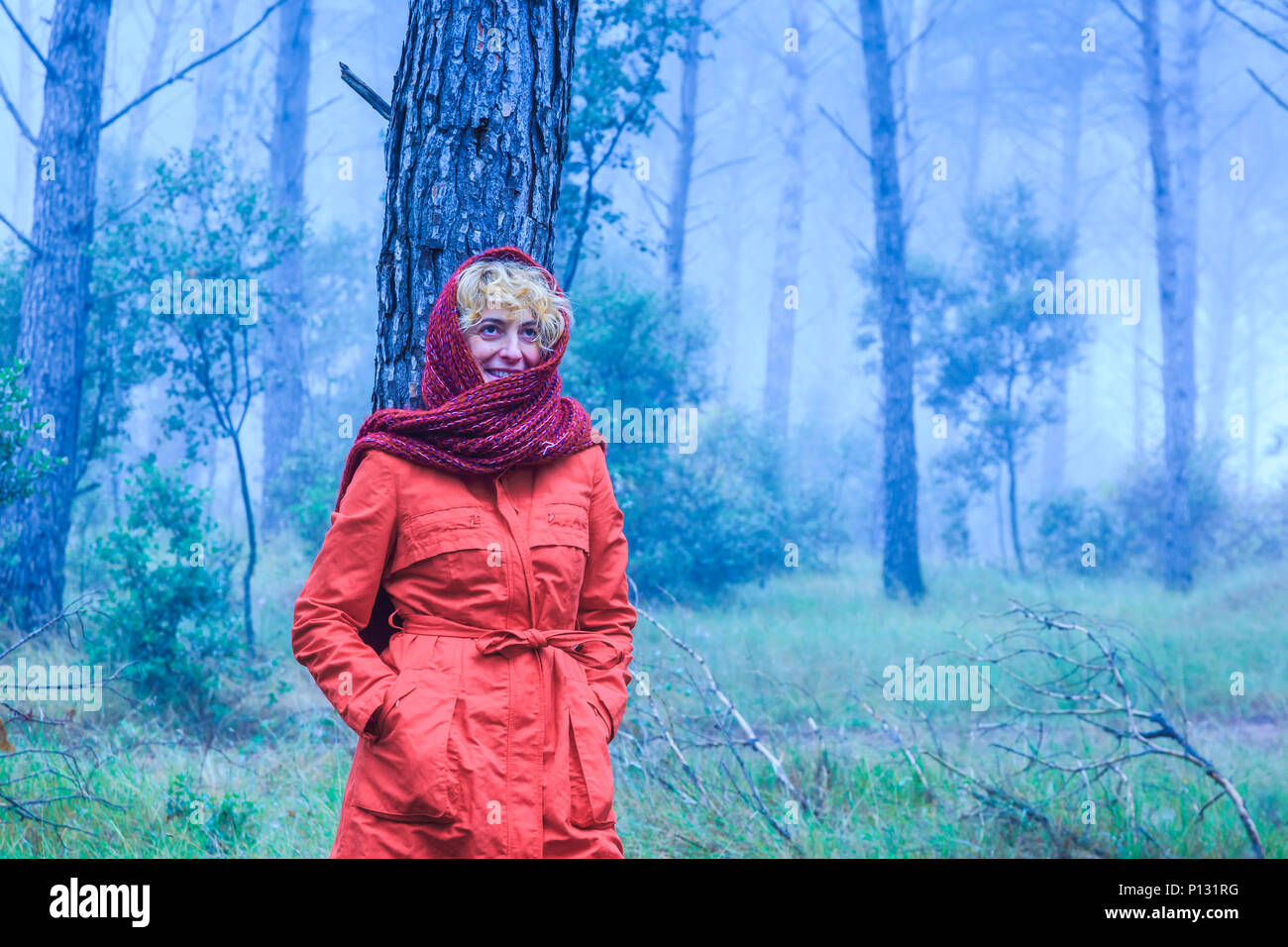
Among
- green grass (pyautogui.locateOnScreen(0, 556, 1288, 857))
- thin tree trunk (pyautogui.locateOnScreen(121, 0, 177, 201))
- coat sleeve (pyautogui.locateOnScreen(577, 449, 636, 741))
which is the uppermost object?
thin tree trunk (pyautogui.locateOnScreen(121, 0, 177, 201))

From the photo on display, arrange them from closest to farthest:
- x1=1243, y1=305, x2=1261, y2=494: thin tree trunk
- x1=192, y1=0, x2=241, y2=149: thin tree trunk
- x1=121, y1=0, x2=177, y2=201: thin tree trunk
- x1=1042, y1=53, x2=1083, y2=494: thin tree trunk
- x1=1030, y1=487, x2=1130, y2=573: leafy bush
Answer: x1=1030, y1=487, x2=1130, y2=573: leafy bush < x1=121, y1=0, x2=177, y2=201: thin tree trunk < x1=192, y1=0, x2=241, y2=149: thin tree trunk < x1=1042, y1=53, x2=1083, y2=494: thin tree trunk < x1=1243, y1=305, x2=1261, y2=494: thin tree trunk

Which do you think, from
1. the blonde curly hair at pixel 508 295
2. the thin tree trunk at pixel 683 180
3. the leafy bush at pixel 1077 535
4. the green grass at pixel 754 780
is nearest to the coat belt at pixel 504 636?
the blonde curly hair at pixel 508 295

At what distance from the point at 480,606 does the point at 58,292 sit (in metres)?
7.46

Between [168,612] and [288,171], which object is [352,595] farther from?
[288,171]

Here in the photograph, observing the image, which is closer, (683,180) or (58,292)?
(58,292)

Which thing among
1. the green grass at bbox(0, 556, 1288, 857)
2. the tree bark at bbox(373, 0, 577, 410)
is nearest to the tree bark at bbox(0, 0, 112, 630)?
the green grass at bbox(0, 556, 1288, 857)

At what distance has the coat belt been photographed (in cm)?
211

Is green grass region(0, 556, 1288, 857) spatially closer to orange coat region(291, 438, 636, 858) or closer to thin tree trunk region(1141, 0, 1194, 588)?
orange coat region(291, 438, 636, 858)

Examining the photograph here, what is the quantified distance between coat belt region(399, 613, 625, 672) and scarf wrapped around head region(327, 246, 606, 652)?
198 mm

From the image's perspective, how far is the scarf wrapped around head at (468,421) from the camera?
7.18 feet

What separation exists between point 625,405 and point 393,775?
8.74 m

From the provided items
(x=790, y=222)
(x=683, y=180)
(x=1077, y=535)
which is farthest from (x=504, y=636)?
(x=790, y=222)

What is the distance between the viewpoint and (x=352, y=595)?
213 centimetres

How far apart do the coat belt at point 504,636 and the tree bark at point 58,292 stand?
21.7 feet
